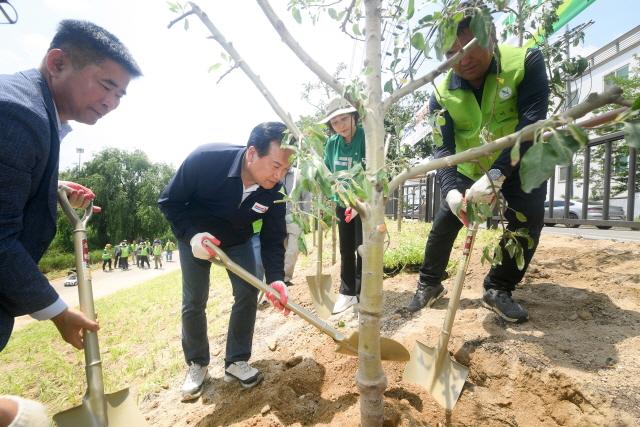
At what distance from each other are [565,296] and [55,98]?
10.3 feet

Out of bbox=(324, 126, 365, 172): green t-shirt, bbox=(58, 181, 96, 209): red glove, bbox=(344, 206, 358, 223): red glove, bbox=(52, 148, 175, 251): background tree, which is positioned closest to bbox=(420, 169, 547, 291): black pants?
bbox=(344, 206, 358, 223): red glove

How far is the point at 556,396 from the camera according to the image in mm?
1676

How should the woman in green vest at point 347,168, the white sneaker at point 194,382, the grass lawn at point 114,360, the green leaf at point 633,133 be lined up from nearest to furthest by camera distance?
the green leaf at point 633,133 < the white sneaker at point 194,382 < the grass lawn at point 114,360 < the woman in green vest at point 347,168

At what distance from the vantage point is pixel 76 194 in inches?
82.1

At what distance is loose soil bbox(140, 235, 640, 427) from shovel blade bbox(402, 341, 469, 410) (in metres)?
0.05

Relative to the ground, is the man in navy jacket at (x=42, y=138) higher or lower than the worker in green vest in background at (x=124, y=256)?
higher

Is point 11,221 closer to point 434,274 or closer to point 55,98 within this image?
point 55,98

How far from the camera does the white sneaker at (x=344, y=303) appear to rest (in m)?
3.20

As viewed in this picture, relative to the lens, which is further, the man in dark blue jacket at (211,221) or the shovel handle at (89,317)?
the man in dark blue jacket at (211,221)

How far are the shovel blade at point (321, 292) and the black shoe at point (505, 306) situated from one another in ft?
4.72

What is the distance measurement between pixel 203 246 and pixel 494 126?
1.98 metres

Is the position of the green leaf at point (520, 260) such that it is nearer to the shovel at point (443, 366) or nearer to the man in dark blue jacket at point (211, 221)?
the shovel at point (443, 366)

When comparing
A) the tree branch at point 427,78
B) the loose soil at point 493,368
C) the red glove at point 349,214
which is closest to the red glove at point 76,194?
the loose soil at point 493,368

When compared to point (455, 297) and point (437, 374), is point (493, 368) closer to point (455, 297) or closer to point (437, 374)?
point (437, 374)
